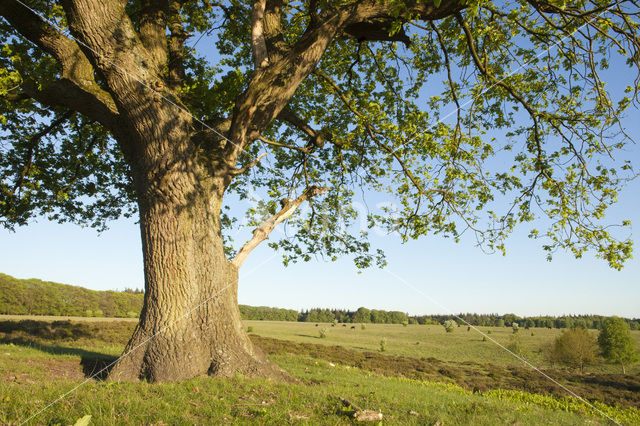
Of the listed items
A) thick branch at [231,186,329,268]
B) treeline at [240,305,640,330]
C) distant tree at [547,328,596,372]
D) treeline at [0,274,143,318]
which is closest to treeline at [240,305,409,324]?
treeline at [240,305,640,330]

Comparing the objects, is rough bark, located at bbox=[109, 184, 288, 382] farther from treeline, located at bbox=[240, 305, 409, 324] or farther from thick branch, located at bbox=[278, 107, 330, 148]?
treeline, located at bbox=[240, 305, 409, 324]

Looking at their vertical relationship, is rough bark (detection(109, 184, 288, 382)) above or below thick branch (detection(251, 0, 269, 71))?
below

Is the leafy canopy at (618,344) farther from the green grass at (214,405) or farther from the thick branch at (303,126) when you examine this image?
the thick branch at (303,126)

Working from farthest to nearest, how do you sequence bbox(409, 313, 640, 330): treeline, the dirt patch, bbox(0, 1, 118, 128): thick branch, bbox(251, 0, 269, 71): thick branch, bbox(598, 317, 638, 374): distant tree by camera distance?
bbox(409, 313, 640, 330): treeline → bbox(598, 317, 638, 374): distant tree → the dirt patch → bbox(251, 0, 269, 71): thick branch → bbox(0, 1, 118, 128): thick branch

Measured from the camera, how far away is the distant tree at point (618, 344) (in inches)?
1273

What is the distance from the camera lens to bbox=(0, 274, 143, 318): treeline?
4325 cm

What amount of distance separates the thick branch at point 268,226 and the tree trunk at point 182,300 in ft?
3.59

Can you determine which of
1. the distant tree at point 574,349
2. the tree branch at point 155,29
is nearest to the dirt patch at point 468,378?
the tree branch at point 155,29

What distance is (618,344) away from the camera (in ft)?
108

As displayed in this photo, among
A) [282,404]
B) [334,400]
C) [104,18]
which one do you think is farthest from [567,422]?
[104,18]

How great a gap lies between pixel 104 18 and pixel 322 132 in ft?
19.3

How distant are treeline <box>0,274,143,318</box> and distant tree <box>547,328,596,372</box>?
174 feet

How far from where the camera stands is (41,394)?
13.8 ft

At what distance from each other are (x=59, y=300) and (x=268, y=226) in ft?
171
